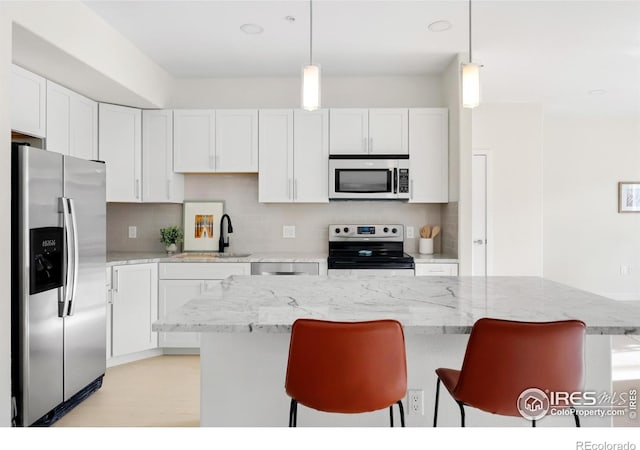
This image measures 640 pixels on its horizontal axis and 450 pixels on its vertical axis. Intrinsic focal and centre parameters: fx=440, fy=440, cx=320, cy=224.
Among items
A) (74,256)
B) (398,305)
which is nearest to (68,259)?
(74,256)

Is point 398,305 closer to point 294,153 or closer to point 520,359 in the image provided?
point 520,359

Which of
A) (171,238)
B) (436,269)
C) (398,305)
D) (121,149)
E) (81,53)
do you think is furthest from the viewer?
(171,238)

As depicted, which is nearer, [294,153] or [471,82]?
[471,82]

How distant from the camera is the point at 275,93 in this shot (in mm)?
4328

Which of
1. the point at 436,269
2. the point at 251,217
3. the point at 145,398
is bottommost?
the point at 145,398

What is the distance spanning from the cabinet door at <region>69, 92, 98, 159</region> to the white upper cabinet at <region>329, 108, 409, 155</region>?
205cm

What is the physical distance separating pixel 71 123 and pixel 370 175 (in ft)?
8.13

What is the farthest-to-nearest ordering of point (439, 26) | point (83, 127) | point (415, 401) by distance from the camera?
point (83, 127), point (439, 26), point (415, 401)

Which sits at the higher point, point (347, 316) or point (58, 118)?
point (58, 118)

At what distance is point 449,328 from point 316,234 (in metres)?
3.00

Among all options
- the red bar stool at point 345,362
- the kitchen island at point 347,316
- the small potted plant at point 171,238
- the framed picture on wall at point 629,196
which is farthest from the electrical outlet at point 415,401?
the framed picture on wall at point 629,196

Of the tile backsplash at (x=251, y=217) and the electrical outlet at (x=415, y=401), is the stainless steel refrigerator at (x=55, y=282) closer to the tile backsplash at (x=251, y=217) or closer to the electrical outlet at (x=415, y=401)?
the tile backsplash at (x=251, y=217)

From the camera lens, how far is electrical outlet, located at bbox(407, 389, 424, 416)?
6.27 feet

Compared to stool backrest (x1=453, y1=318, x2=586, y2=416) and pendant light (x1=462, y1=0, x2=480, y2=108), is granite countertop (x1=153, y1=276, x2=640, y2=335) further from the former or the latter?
pendant light (x1=462, y1=0, x2=480, y2=108)
